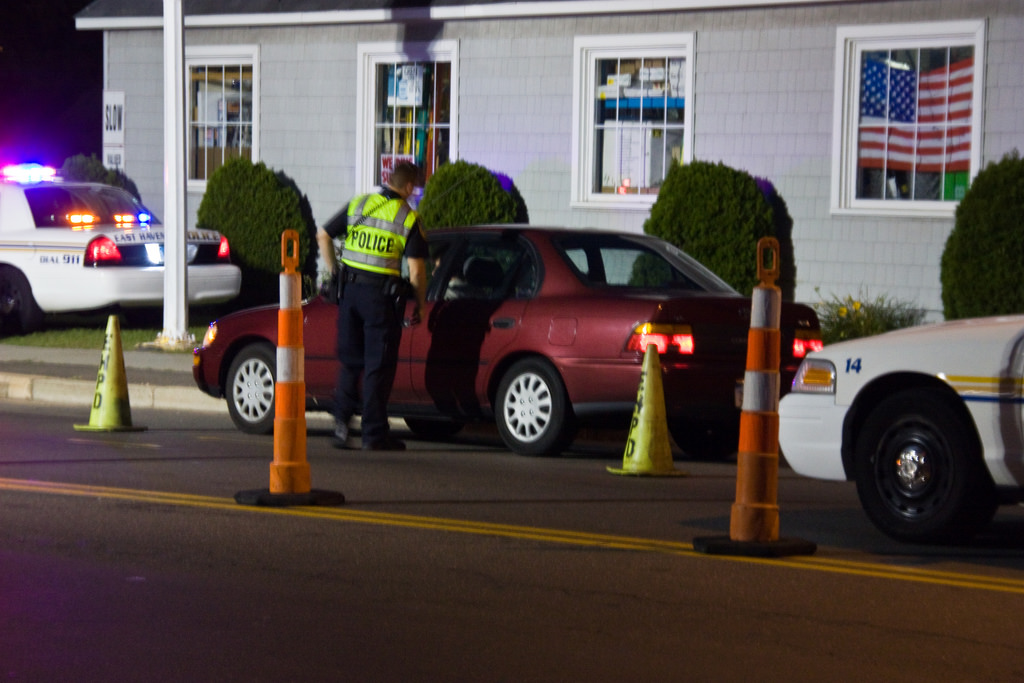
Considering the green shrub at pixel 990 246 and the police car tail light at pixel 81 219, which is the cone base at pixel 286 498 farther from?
the police car tail light at pixel 81 219

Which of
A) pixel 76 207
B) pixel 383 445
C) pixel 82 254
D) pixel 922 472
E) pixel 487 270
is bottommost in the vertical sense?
pixel 383 445

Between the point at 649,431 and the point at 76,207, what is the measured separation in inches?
393

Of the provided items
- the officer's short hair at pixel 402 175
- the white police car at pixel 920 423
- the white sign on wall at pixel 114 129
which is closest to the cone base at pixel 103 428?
the officer's short hair at pixel 402 175

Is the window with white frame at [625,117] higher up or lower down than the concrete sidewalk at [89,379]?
higher up

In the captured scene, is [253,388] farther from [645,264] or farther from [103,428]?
[645,264]

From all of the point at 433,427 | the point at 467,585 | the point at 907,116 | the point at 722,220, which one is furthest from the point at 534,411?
the point at 907,116

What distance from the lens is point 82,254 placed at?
17.3 meters

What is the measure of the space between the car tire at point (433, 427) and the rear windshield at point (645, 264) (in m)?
1.80

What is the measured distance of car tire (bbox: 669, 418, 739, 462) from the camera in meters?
11.0

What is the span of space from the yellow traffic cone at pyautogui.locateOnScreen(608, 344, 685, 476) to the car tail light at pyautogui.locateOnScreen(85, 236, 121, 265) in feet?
28.9

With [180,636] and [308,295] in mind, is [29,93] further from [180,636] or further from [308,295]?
[180,636]

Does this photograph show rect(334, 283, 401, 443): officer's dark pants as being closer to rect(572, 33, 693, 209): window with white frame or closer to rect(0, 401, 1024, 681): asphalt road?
rect(0, 401, 1024, 681): asphalt road

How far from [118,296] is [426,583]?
11.4 metres

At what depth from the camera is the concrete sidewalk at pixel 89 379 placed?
13789mm
